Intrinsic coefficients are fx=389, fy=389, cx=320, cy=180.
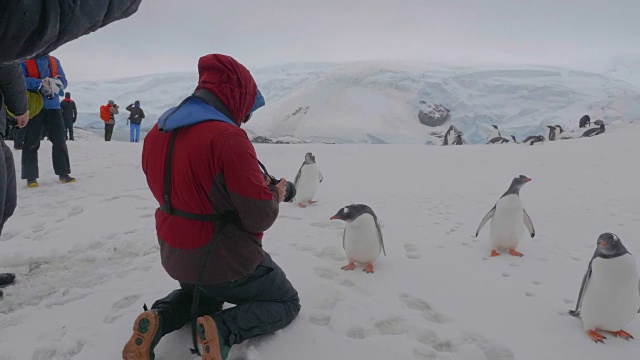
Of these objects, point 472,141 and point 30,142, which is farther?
point 472,141

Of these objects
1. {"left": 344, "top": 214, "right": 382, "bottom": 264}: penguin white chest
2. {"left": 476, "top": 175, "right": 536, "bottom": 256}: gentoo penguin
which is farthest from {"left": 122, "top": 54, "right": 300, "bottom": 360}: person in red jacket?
{"left": 476, "top": 175, "right": 536, "bottom": 256}: gentoo penguin

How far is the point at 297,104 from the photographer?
96.6ft

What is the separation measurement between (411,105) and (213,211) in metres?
28.6

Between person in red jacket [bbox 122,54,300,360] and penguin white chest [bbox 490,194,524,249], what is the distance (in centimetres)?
196

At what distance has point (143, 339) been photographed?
1.44 meters

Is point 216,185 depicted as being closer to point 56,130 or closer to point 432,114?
point 56,130

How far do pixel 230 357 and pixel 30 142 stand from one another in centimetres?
384

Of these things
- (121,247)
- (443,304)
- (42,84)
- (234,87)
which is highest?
(234,87)

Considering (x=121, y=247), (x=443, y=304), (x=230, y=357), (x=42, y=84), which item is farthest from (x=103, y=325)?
(x=42, y=84)

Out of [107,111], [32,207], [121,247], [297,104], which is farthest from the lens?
[297,104]

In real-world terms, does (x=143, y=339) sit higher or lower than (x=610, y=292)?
lower

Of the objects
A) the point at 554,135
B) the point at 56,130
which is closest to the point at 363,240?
the point at 56,130

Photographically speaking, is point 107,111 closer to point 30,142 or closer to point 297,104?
point 30,142

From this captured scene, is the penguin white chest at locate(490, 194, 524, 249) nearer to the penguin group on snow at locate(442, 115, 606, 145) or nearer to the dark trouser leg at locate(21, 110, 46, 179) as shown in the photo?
the dark trouser leg at locate(21, 110, 46, 179)
